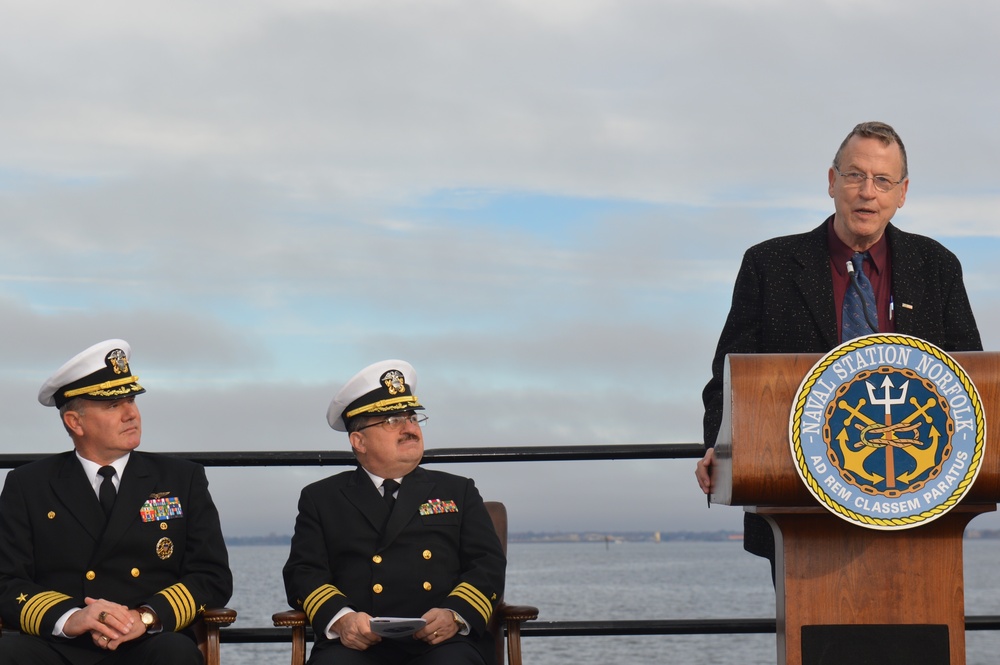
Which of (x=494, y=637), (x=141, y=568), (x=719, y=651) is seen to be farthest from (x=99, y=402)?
(x=719, y=651)

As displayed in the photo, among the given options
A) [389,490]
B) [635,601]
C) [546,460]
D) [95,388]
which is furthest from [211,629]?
[635,601]

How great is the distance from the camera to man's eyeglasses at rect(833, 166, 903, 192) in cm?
293

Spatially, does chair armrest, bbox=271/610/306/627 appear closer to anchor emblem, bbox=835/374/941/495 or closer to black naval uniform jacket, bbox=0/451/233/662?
black naval uniform jacket, bbox=0/451/233/662

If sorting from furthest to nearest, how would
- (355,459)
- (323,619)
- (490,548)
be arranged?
(355,459) < (490,548) < (323,619)

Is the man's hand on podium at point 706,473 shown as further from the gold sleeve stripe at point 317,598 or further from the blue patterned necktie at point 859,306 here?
the gold sleeve stripe at point 317,598

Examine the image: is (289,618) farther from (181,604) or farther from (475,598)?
(475,598)

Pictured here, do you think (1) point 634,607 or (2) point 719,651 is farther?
(1) point 634,607

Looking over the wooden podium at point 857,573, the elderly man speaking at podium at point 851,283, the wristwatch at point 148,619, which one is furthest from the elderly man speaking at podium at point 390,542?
the wooden podium at point 857,573

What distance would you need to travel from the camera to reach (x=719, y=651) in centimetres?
4028

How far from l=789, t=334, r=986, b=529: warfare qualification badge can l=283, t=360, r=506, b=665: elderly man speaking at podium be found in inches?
52.5

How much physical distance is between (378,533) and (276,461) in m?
0.55

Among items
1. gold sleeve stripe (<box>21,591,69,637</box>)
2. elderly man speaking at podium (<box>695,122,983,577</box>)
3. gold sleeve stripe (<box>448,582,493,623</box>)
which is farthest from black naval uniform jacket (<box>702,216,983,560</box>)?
gold sleeve stripe (<box>21,591,69,637</box>)

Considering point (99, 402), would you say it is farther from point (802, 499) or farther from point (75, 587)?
point (802, 499)

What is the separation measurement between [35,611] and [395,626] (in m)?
0.95
